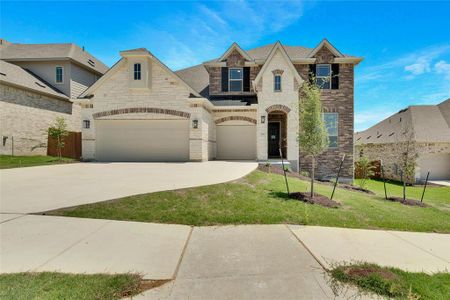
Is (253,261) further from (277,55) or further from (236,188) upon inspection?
(277,55)

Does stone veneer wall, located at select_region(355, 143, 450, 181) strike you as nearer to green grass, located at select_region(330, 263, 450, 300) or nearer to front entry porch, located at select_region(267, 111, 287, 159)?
front entry porch, located at select_region(267, 111, 287, 159)

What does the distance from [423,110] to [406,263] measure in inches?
1121

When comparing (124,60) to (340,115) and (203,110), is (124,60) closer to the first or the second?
(203,110)

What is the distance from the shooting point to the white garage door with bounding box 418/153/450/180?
22547 millimetres

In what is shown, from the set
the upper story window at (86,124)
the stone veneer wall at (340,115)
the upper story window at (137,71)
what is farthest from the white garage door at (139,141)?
the stone veneer wall at (340,115)

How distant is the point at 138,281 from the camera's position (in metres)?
3.41

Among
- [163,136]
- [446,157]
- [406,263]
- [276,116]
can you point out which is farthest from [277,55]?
[446,157]

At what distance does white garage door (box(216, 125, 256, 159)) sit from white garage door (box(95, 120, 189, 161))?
3611mm

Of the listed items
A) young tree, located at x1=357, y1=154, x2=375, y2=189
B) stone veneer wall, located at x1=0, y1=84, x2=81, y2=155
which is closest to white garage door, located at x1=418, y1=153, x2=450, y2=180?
young tree, located at x1=357, y1=154, x2=375, y2=189

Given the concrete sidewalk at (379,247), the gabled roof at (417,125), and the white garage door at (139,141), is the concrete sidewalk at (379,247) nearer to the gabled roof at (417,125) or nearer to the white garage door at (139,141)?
the white garage door at (139,141)

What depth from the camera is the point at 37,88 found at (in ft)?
65.4

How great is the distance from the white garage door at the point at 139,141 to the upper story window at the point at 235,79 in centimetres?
575

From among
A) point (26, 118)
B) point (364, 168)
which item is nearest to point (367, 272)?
point (364, 168)

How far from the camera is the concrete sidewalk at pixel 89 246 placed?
3.80 meters
